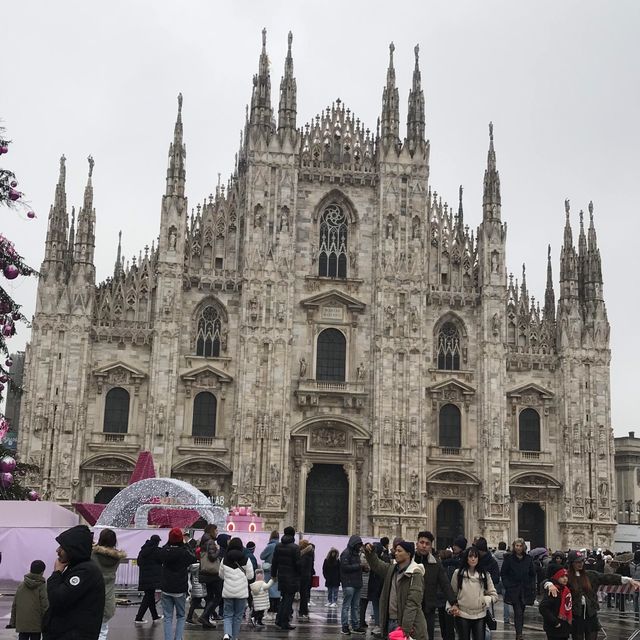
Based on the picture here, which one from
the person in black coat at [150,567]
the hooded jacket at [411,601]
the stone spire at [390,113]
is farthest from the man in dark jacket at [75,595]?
the stone spire at [390,113]

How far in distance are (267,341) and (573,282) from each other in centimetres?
1528

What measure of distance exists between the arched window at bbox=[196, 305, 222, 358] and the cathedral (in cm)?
7

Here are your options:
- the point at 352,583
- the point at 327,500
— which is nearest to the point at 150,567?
the point at 352,583

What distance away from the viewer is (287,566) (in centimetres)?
1886

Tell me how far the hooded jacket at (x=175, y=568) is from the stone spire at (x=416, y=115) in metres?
36.1

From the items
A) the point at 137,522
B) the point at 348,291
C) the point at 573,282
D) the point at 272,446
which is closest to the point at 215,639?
the point at 137,522

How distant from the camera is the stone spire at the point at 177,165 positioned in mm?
46344

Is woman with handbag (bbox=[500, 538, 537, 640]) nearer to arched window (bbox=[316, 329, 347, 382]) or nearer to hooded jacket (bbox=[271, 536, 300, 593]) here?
hooded jacket (bbox=[271, 536, 300, 593])

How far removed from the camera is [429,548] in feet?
44.1

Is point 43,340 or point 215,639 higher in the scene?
point 43,340

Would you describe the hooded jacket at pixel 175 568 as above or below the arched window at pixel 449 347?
below

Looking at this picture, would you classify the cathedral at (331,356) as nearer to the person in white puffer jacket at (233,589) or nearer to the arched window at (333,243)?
the arched window at (333,243)

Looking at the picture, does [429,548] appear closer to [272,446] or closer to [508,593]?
[508,593]

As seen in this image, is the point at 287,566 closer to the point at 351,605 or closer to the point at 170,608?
the point at 351,605
